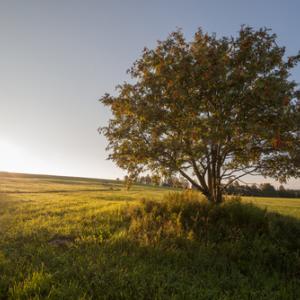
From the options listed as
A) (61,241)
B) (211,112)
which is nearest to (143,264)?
(61,241)

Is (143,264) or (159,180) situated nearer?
(143,264)

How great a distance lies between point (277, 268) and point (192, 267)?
2.74m

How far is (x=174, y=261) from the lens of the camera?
6.83 meters

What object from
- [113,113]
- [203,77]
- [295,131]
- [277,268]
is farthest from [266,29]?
[277,268]

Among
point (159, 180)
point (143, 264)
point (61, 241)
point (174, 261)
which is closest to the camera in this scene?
point (143, 264)

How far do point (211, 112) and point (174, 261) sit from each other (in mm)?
6136

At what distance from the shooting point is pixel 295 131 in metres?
9.49

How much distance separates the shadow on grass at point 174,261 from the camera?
5.29 m

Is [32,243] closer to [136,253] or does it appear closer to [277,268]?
[136,253]

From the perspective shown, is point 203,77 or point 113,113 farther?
point 113,113

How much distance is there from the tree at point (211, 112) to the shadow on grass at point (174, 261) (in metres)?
2.31

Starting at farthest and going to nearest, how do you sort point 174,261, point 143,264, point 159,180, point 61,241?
point 159,180 → point 61,241 → point 174,261 → point 143,264

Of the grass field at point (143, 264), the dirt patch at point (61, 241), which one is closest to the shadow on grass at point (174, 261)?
the grass field at point (143, 264)

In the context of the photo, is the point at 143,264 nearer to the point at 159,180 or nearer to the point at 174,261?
the point at 174,261
